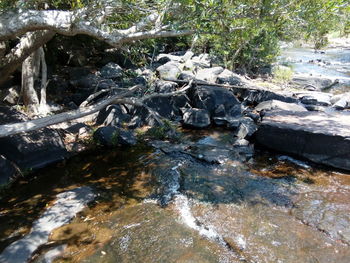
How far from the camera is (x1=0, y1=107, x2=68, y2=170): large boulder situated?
6.73 m

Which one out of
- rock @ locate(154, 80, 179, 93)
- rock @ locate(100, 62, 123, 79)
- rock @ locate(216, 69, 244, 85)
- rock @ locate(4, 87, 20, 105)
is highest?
rock @ locate(100, 62, 123, 79)

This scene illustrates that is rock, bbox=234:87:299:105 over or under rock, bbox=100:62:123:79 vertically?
under

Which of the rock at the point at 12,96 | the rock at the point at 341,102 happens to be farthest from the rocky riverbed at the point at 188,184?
the rock at the point at 341,102

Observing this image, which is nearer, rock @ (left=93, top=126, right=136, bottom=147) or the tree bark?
the tree bark

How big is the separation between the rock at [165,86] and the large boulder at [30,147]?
14.6 feet

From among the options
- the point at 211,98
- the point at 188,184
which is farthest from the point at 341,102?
the point at 188,184

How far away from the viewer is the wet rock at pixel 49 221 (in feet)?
14.1

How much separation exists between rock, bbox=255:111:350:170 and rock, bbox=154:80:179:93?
390cm

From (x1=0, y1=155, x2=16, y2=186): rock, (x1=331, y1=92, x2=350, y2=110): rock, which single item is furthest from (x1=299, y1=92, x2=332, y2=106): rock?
(x1=0, y1=155, x2=16, y2=186): rock

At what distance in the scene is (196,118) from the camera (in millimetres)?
9672

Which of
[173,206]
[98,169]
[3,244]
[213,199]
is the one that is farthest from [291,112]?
[3,244]

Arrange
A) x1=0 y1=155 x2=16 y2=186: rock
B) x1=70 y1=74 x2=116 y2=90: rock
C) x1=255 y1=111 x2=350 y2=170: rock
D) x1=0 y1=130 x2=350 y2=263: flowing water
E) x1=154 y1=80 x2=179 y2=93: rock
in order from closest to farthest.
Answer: x1=0 y1=130 x2=350 y2=263: flowing water → x1=0 y1=155 x2=16 y2=186: rock → x1=255 y1=111 x2=350 y2=170: rock → x1=154 y1=80 x2=179 y2=93: rock → x1=70 y1=74 x2=116 y2=90: rock

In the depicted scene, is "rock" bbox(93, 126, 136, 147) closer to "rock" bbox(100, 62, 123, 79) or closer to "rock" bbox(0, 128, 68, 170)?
"rock" bbox(0, 128, 68, 170)

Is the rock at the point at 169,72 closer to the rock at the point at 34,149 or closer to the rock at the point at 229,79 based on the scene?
the rock at the point at 229,79
